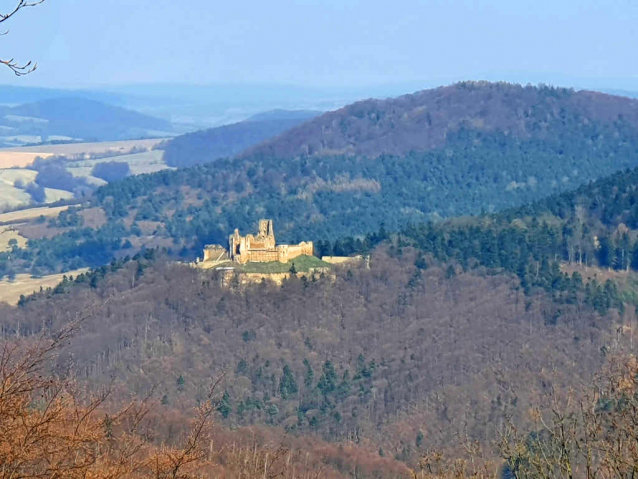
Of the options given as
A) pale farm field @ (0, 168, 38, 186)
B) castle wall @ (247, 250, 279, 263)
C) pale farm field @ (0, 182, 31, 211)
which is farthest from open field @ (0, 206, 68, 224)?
castle wall @ (247, 250, 279, 263)

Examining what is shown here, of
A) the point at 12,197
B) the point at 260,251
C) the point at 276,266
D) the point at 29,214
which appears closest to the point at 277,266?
the point at 276,266

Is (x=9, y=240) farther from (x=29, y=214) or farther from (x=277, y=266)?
(x=277, y=266)

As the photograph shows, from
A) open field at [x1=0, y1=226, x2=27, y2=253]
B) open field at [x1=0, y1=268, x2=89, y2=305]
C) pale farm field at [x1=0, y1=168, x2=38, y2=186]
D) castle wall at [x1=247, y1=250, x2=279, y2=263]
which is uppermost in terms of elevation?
castle wall at [x1=247, y1=250, x2=279, y2=263]

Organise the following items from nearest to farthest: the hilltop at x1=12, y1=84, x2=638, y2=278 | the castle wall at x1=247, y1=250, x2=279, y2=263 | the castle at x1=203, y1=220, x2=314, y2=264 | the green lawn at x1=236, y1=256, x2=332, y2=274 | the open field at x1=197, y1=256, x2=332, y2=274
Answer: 1. the green lawn at x1=236, y1=256, x2=332, y2=274
2. the open field at x1=197, y1=256, x2=332, y2=274
3. the castle wall at x1=247, y1=250, x2=279, y2=263
4. the castle at x1=203, y1=220, x2=314, y2=264
5. the hilltop at x1=12, y1=84, x2=638, y2=278

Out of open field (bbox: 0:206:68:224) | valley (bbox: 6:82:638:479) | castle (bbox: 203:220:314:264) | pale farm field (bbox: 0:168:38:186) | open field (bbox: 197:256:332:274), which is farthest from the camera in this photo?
pale farm field (bbox: 0:168:38:186)

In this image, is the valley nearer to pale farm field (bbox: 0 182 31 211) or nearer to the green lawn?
the green lawn

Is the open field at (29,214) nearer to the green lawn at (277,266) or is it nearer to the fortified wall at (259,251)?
the fortified wall at (259,251)

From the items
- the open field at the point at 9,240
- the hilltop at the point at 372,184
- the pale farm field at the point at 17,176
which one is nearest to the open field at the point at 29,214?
the hilltop at the point at 372,184
